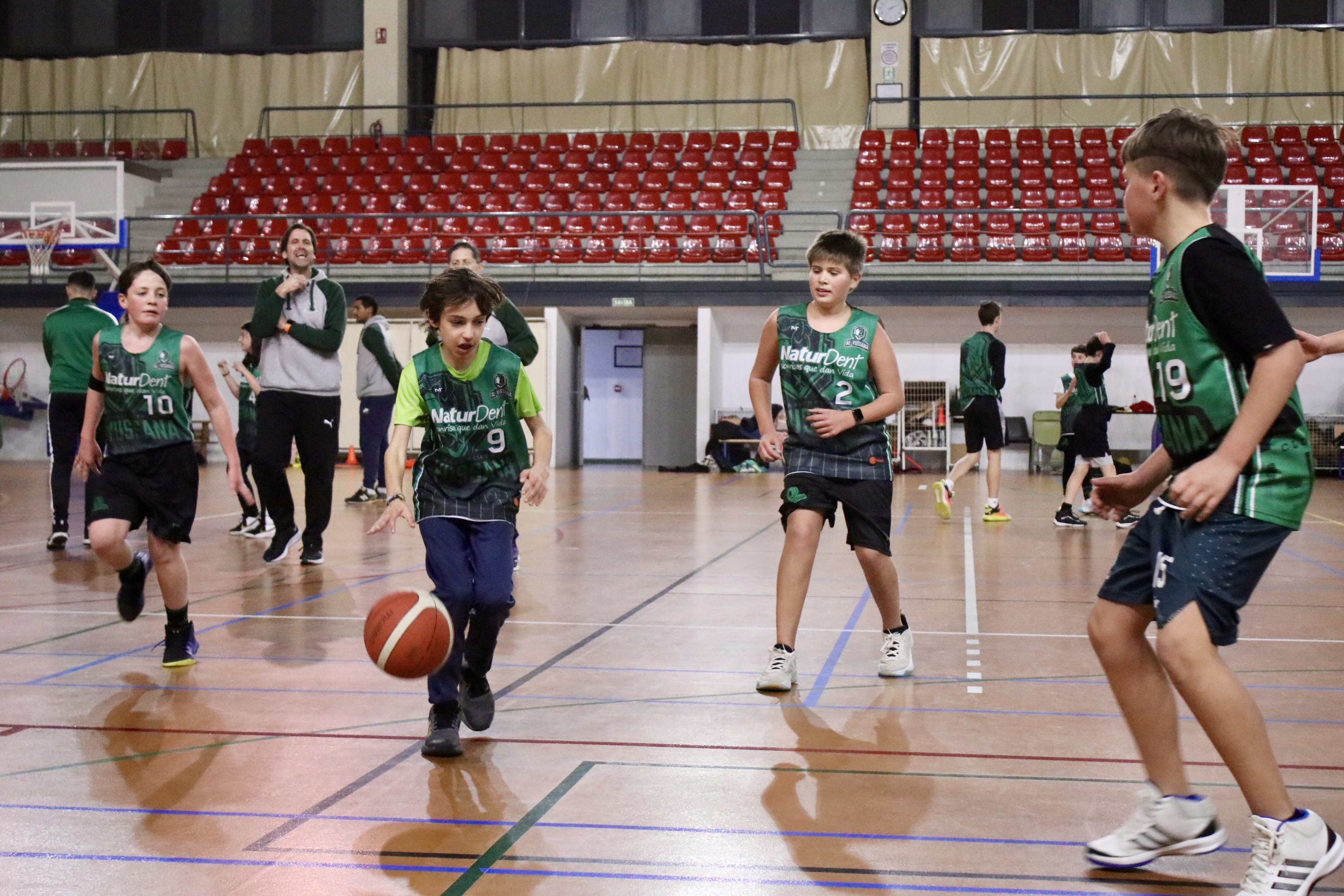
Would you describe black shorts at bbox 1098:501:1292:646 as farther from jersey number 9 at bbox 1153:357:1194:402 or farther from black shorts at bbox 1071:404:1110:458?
black shorts at bbox 1071:404:1110:458

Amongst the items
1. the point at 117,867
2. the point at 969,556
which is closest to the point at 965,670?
the point at 117,867

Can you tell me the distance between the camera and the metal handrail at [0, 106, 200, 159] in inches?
926

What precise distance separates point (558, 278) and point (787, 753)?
1635 centimetres

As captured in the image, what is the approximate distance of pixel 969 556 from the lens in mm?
7891

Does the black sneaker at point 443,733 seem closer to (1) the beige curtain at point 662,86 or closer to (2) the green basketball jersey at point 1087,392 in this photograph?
(2) the green basketball jersey at point 1087,392

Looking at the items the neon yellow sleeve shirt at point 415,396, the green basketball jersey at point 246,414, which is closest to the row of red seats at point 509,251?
the green basketball jersey at point 246,414

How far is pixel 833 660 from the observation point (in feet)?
15.5

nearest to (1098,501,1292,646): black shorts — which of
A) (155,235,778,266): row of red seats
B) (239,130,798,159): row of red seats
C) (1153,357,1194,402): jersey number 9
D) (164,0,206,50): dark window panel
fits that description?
(1153,357,1194,402): jersey number 9

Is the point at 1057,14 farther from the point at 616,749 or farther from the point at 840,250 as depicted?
the point at 616,749

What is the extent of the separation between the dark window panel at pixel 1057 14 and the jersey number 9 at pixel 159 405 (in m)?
20.3

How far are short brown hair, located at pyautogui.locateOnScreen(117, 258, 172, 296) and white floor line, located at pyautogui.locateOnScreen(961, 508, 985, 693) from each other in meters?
3.17

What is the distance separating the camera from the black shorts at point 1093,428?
9906mm

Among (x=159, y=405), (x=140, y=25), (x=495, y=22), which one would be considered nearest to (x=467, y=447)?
(x=159, y=405)

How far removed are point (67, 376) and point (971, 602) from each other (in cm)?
565
